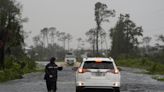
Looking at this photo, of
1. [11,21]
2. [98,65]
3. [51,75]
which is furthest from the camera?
[11,21]

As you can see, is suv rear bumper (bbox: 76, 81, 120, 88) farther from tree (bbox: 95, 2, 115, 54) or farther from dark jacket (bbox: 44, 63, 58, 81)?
tree (bbox: 95, 2, 115, 54)

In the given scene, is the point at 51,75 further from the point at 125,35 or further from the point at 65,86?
the point at 125,35

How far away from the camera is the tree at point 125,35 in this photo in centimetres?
11388

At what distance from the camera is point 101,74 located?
22.6 metres

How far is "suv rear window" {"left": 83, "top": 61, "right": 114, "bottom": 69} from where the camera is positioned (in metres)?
22.9

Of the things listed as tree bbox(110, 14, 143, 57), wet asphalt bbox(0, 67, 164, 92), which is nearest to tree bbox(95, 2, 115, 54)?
tree bbox(110, 14, 143, 57)

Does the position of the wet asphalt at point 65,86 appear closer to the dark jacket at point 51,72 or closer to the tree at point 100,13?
the dark jacket at point 51,72

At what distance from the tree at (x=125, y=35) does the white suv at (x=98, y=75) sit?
3587 inches

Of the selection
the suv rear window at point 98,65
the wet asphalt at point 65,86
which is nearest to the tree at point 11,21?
the wet asphalt at point 65,86

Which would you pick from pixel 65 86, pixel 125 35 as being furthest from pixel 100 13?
pixel 65 86

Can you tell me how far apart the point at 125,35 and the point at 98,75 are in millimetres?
93338

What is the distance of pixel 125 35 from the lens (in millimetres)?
115438

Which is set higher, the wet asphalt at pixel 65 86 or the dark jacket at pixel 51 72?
the dark jacket at pixel 51 72

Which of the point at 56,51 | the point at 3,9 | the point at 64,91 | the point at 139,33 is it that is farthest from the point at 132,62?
the point at 56,51
